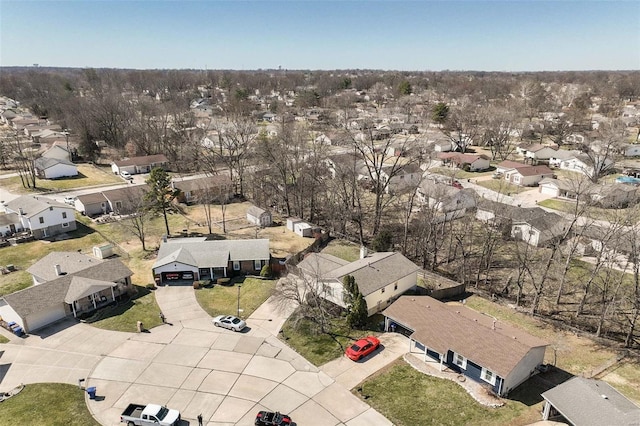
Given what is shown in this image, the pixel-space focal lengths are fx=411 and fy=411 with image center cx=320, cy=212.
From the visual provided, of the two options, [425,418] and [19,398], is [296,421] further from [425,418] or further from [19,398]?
[19,398]

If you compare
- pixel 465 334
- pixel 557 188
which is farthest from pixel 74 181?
pixel 557 188

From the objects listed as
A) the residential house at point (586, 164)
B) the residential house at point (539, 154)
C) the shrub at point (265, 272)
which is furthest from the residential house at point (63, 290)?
the residential house at point (539, 154)

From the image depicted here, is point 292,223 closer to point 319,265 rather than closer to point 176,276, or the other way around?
point 319,265

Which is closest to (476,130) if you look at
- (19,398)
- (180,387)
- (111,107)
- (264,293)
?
(264,293)

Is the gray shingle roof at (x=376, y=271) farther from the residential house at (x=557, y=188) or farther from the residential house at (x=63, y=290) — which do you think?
the residential house at (x=557, y=188)

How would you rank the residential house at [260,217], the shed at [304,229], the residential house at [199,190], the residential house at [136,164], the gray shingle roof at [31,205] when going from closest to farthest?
the gray shingle roof at [31,205] → the shed at [304,229] → the residential house at [260,217] → the residential house at [199,190] → the residential house at [136,164]

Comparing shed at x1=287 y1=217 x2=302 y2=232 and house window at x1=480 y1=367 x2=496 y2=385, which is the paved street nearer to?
house window at x1=480 y1=367 x2=496 y2=385
